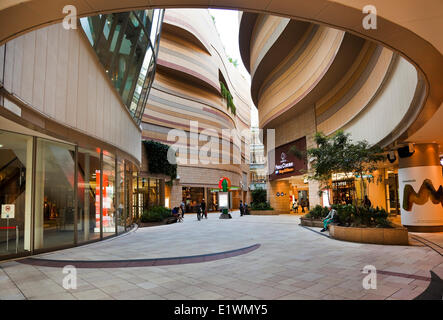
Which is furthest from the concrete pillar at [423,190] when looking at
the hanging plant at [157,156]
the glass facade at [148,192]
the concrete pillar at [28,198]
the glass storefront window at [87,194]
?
the hanging plant at [157,156]

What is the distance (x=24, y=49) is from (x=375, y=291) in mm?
8349

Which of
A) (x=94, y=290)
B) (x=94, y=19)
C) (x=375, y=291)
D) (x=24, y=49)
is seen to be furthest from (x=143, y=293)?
(x=94, y=19)

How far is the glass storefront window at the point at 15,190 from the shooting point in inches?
324

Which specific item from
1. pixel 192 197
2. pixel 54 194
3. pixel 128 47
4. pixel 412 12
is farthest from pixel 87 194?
pixel 192 197

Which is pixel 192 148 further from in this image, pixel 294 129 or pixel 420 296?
pixel 420 296

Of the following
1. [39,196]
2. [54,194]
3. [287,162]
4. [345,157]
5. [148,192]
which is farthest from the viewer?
[287,162]

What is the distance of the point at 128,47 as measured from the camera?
1224 centimetres

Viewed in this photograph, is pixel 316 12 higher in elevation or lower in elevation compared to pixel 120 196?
higher

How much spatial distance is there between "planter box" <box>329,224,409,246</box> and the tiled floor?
528mm

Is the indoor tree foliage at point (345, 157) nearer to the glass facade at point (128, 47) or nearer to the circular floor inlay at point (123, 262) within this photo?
the circular floor inlay at point (123, 262)

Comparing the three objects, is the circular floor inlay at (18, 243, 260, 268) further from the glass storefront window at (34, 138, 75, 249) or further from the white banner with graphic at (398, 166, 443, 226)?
the white banner with graphic at (398, 166, 443, 226)

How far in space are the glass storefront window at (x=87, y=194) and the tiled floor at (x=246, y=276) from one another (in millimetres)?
1839

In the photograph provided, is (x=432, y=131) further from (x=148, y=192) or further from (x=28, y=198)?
(x=148, y=192)

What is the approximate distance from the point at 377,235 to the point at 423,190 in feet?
16.2
